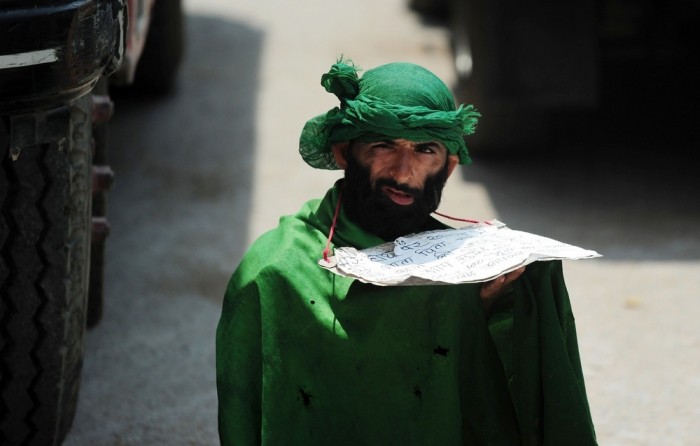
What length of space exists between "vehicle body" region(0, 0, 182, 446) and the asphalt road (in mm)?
568

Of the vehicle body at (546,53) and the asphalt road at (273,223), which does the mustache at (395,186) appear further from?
the vehicle body at (546,53)

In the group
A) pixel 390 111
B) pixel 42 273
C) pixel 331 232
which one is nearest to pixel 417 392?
pixel 331 232

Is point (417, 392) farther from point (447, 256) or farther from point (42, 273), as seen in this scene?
point (42, 273)

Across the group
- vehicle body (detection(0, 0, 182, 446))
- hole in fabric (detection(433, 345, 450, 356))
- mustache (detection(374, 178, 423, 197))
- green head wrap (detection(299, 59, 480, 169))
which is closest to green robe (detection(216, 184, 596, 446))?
hole in fabric (detection(433, 345, 450, 356))

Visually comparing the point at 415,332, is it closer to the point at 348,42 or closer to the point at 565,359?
the point at 565,359

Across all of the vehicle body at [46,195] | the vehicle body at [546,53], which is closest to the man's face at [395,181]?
the vehicle body at [46,195]

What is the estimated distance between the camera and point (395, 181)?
2.70 metres

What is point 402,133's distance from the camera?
2604mm

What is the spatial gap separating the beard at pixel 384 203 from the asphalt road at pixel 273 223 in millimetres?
1440

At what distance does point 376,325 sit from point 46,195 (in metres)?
0.99

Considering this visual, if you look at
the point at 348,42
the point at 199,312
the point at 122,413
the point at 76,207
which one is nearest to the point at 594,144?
the point at 348,42

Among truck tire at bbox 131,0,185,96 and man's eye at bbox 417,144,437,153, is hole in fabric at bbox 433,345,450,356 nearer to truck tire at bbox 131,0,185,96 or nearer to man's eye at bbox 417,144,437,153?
man's eye at bbox 417,144,437,153

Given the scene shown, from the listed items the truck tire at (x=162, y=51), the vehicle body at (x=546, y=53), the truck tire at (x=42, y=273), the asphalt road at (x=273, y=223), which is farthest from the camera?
the truck tire at (x=162, y=51)

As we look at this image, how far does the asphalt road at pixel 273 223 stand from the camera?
428 centimetres
